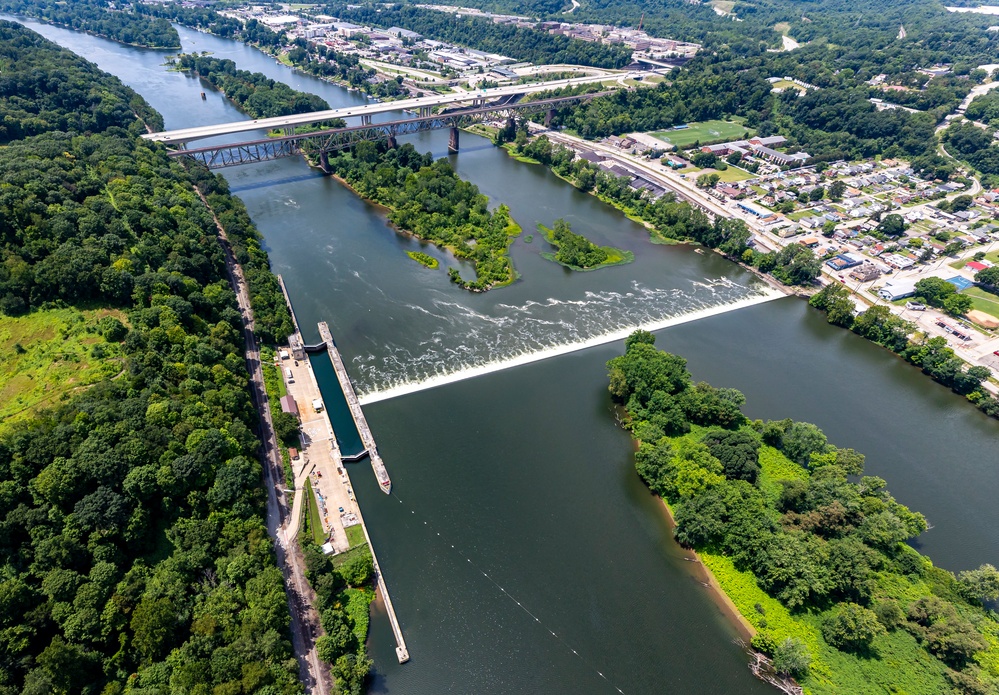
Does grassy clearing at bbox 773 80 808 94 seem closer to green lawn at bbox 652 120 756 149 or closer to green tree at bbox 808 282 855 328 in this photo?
green lawn at bbox 652 120 756 149

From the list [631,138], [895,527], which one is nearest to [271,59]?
[631,138]

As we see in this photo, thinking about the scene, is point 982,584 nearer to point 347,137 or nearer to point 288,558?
point 288,558

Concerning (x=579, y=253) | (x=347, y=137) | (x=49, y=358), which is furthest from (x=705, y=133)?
(x=49, y=358)

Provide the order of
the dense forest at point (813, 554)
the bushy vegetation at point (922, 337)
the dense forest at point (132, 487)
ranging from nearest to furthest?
1. the dense forest at point (132, 487)
2. the dense forest at point (813, 554)
3. the bushy vegetation at point (922, 337)

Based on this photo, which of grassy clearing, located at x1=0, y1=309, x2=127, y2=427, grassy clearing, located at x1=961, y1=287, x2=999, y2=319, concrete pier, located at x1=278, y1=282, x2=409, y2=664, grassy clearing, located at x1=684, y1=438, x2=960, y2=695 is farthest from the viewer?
grassy clearing, located at x1=961, y1=287, x2=999, y2=319

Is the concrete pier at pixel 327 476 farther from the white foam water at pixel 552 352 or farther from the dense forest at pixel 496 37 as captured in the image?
the dense forest at pixel 496 37

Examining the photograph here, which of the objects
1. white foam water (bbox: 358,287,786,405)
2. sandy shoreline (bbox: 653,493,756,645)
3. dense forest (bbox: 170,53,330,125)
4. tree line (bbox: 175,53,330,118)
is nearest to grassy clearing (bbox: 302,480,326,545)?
white foam water (bbox: 358,287,786,405)

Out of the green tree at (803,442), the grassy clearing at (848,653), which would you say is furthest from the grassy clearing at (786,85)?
the grassy clearing at (848,653)
